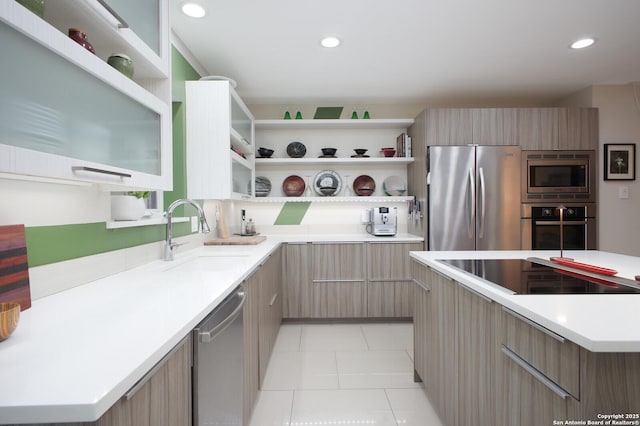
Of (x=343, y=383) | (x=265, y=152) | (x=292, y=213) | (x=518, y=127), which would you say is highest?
(x=518, y=127)

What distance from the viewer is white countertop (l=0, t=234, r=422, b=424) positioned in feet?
1.70

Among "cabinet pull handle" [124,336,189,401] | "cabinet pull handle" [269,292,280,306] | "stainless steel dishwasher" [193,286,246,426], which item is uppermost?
"cabinet pull handle" [124,336,189,401]

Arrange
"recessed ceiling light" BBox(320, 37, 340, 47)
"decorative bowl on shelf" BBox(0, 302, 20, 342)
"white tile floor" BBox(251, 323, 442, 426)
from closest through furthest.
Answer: "decorative bowl on shelf" BBox(0, 302, 20, 342)
"white tile floor" BBox(251, 323, 442, 426)
"recessed ceiling light" BBox(320, 37, 340, 47)

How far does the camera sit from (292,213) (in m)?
3.91

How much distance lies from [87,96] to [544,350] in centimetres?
160

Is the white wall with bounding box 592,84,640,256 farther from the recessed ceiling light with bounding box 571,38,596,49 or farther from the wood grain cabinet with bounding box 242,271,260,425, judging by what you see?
the wood grain cabinet with bounding box 242,271,260,425

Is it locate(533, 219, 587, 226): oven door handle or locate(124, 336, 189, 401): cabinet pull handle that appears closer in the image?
locate(124, 336, 189, 401): cabinet pull handle

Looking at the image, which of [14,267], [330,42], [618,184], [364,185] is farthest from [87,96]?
[618,184]

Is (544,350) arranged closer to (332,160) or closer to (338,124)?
(332,160)

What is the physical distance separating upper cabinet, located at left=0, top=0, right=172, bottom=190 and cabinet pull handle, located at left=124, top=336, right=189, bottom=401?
556 millimetres

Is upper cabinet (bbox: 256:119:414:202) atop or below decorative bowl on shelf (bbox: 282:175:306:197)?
atop

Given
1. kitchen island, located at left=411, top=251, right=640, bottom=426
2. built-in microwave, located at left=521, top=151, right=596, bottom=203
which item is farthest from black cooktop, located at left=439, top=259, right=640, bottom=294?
built-in microwave, located at left=521, top=151, right=596, bottom=203

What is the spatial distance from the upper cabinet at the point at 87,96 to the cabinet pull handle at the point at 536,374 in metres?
1.48

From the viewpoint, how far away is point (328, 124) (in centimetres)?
366
